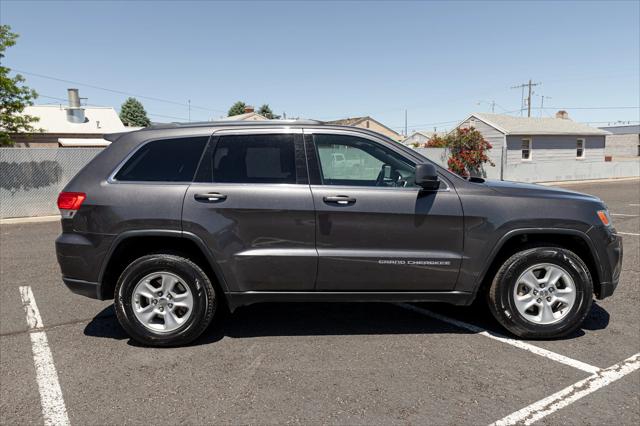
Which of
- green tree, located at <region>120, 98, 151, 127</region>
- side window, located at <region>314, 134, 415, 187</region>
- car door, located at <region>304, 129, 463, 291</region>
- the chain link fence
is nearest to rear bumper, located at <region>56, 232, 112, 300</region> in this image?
car door, located at <region>304, 129, 463, 291</region>

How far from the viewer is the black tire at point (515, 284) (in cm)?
359

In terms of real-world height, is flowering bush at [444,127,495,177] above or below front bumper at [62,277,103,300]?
above

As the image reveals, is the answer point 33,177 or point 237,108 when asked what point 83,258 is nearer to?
point 33,177

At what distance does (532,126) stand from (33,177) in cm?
2929

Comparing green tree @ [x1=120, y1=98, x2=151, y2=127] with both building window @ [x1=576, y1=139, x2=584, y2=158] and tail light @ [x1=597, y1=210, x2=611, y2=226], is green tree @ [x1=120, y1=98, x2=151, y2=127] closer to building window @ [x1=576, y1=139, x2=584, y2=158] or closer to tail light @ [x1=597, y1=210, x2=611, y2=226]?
building window @ [x1=576, y1=139, x2=584, y2=158]

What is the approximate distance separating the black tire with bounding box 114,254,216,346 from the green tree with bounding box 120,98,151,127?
3063 inches

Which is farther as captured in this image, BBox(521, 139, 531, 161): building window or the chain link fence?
BBox(521, 139, 531, 161): building window

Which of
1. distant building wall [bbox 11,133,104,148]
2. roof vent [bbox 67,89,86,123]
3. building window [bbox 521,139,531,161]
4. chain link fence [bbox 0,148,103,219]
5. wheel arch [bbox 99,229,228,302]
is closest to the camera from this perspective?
wheel arch [bbox 99,229,228,302]

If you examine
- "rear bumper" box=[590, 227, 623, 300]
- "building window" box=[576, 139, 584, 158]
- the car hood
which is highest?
"building window" box=[576, 139, 584, 158]

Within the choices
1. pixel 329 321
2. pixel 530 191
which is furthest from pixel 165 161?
pixel 530 191

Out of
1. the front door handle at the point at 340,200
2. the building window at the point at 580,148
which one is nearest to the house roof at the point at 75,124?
the front door handle at the point at 340,200

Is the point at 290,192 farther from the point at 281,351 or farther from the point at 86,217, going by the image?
the point at 86,217

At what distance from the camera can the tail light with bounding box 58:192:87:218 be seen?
3508mm

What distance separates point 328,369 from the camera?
320cm
